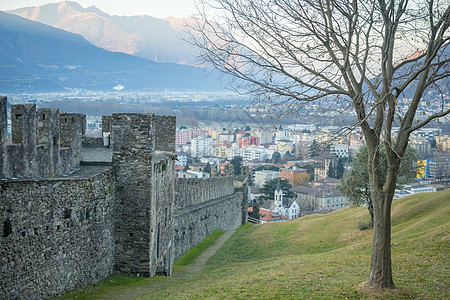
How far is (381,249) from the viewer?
10.4 metres

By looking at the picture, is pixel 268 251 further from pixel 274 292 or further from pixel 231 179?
pixel 231 179

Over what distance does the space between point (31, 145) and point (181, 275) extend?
1024 cm

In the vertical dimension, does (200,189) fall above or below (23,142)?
below

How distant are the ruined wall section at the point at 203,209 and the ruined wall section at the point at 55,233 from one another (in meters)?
12.5

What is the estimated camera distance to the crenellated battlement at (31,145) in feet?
32.6

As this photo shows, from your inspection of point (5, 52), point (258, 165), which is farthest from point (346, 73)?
point (5, 52)

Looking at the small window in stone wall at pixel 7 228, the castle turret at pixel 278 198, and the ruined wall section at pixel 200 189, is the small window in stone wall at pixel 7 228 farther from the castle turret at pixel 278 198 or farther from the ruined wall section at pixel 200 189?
the castle turret at pixel 278 198

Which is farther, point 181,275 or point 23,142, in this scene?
point 181,275

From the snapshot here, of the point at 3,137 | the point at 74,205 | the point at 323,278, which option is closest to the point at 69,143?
the point at 74,205

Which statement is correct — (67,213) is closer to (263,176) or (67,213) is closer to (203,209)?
(203,209)

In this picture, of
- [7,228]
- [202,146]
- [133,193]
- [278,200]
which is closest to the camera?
[7,228]

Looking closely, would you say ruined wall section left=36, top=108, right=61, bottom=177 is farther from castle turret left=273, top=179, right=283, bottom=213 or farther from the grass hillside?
castle turret left=273, top=179, right=283, bottom=213

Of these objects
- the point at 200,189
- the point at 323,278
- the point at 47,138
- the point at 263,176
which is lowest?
the point at 263,176

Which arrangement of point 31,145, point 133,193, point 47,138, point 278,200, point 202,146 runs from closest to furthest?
point 31,145 → point 47,138 → point 133,193 → point 278,200 → point 202,146
